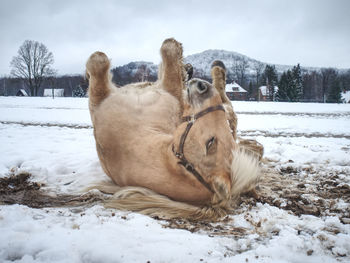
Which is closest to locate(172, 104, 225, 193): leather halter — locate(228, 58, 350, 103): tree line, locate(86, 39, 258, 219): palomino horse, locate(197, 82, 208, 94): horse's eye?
locate(86, 39, 258, 219): palomino horse

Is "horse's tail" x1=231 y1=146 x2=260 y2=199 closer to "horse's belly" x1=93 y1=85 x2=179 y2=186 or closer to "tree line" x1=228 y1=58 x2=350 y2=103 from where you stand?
"horse's belly" x1=93 y1=85 x2=179 y2=186

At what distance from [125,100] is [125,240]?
5.90 ft

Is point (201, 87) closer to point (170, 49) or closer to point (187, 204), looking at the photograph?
point (187, 204)

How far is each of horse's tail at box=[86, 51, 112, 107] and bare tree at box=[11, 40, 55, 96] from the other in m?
61.6

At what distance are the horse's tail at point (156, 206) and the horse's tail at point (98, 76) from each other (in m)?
1.35

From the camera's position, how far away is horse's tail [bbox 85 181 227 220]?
2.37m

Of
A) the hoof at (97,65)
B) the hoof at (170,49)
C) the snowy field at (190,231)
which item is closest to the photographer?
the snowy field at (190,231)

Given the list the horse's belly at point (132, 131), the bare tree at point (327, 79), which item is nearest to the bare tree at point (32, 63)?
the horse's belly at point (132, 131)

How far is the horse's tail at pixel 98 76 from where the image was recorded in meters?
3.17

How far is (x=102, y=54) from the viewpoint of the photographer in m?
3.26

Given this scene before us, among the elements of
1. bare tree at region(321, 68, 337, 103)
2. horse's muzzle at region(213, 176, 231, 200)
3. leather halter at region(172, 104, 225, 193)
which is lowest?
horse's muzzle at region(213, 176, 231, 200)

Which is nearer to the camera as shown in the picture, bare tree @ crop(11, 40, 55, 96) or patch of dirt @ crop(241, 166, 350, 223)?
patch of dirt @ crop(241, 166, 350, 223)

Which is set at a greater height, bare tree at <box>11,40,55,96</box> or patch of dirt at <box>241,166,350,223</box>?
bare tree at <box>11,40,55,96</box>

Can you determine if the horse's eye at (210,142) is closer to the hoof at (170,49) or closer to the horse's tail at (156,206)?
the horse's tail at (156,206)
